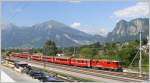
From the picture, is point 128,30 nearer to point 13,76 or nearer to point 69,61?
point 13,76

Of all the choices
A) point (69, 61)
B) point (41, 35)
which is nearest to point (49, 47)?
point (41, 35)

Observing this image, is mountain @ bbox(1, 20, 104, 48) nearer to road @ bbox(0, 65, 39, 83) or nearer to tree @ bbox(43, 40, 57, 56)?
tree @ bbox(43, 40, 57, 56)

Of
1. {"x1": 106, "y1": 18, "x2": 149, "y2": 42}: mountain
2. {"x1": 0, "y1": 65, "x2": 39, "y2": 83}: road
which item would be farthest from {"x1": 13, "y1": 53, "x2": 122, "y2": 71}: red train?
{"x1": 106, "y1": 18, "x2": 149, "y2": 42}: mountain

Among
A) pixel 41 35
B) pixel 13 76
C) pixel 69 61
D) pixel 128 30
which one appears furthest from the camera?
pixel 69 61

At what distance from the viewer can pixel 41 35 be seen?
6.12 m

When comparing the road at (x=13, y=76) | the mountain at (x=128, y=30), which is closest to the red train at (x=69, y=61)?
the road at (x=13, y=76)

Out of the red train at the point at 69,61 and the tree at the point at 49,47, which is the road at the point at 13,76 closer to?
the red train at the point at 69,61

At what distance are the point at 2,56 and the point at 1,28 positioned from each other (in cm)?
58

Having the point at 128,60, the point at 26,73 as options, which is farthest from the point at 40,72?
the point at 128,60

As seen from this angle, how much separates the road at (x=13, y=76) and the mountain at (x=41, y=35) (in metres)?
0.45

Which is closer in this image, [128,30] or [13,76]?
[13,76]

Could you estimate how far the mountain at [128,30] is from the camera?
625 centimetres

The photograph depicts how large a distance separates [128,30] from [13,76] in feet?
7.39

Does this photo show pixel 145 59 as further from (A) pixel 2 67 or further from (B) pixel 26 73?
(A) pixel 2 67
